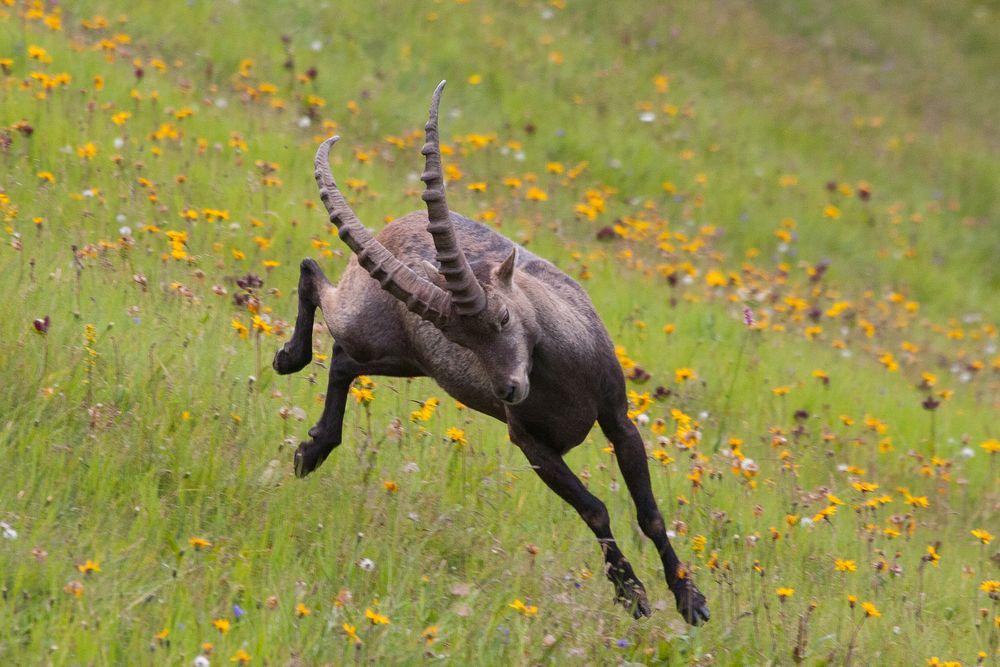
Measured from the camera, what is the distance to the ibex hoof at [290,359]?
21.8 feet

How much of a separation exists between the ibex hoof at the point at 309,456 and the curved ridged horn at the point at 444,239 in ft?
5.11

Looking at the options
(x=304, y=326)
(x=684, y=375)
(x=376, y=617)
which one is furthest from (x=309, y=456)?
(x=684, y=375)

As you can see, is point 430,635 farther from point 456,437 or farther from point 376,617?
point 456,437

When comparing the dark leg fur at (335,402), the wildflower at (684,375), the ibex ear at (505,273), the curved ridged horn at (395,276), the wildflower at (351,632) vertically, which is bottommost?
the wildflower at (684,375)

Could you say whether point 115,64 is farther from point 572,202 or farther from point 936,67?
point 936,67

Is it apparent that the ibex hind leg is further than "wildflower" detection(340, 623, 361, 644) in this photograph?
Yes

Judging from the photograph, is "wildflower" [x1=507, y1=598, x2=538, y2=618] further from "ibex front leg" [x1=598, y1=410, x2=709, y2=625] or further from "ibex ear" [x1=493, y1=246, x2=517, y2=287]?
"ibex ear" [x1=493, y1=246, x2=517, y2=287]

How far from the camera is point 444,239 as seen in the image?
480 centimetres

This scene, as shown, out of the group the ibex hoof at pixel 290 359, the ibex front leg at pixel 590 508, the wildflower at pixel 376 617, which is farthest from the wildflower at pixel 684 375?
the wildflower at pixel 376 617

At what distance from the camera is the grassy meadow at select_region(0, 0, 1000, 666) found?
509 centimetres

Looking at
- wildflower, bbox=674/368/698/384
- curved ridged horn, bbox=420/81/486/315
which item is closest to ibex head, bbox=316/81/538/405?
curved ridged horn, bbox=420/81/486/315

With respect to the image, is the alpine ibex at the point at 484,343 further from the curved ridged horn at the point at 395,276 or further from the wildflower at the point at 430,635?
the wildflower at the point at 430,635

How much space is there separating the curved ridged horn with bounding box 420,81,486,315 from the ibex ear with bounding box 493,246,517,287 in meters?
0.36

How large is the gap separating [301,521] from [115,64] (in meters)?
6.51
